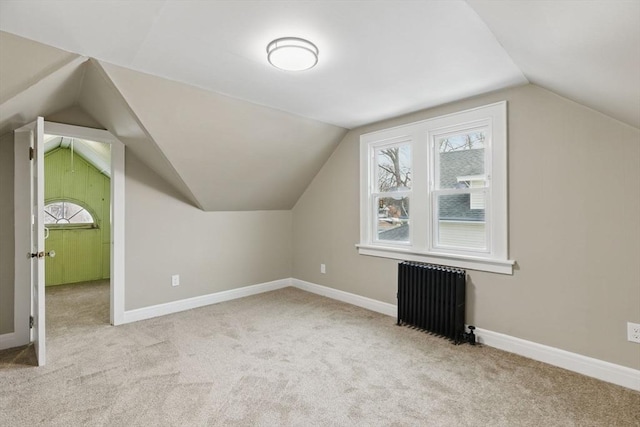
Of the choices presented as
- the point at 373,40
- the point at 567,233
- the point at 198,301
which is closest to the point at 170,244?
the point at 198,301

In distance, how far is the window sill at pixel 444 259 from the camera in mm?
2846

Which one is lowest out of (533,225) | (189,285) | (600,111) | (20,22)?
(189,285)

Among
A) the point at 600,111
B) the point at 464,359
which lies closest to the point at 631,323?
the point at 464,359

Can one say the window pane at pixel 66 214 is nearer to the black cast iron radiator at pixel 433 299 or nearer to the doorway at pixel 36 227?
the doorway at pixel 36 227

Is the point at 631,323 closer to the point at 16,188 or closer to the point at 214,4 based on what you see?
the point at 214,4

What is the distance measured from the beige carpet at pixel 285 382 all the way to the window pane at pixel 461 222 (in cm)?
95

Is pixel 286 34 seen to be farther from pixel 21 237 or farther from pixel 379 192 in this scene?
pixel 21 237

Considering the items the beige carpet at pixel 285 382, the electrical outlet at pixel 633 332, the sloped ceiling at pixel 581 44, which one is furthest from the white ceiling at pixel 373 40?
the beige carpet at pixel 285 382

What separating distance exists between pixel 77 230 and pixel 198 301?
2.97 metres

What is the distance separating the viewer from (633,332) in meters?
2.24

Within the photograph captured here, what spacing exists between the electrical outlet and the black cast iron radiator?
106 cm

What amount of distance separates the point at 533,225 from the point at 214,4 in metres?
2.77

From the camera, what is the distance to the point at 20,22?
1.76 meters

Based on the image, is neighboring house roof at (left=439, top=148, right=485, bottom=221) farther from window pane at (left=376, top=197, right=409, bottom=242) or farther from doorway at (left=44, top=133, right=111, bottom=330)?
doorway at (left=44, top=133, right=111, bottom=330)
